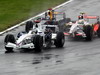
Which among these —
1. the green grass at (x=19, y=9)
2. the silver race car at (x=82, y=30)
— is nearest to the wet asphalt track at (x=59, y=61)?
the silver race car at (x=82, y=30)

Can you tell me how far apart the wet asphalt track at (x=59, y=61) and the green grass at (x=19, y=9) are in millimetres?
5964

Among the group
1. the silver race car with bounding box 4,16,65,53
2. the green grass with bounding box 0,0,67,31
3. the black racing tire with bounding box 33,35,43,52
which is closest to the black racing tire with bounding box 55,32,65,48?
the silver race car with bounding box 4,16,65,53

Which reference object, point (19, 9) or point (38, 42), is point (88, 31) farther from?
point (19, 9)

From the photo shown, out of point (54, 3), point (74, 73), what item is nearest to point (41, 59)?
point (74, 73)

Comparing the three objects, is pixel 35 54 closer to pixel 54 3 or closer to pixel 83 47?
pixel 83 47

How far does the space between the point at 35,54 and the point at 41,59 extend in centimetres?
123

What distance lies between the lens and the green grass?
33.3m

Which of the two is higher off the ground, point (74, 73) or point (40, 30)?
point (40, 30)

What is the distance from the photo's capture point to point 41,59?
2178 cm

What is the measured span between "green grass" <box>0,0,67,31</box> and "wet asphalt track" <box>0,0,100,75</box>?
19.6 ft

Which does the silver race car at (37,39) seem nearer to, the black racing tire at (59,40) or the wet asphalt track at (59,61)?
the black racing tire at (59,40)

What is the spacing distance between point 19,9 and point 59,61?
17.1 m

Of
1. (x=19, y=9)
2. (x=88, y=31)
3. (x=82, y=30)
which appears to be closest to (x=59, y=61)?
(x=88, y=31)

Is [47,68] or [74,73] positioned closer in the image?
[74,73]
